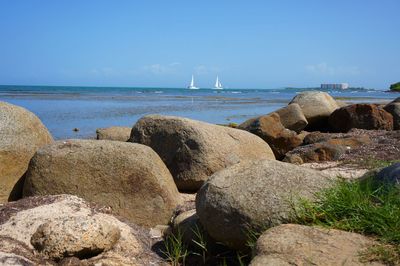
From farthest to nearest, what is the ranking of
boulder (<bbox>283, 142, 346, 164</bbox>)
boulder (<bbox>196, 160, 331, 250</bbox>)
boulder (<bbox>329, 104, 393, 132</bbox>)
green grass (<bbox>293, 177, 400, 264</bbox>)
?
boulder (<bbox>329, 104, 393, 132</bbox>), boulder (<bbox>283, 142, 346, 164</bbox>), boulder (<bbox>196, 160, 331, 250</bbox>), green grass (<bbox>293, 177, 400, 264</bbox>)

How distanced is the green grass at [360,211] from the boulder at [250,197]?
0.69 feet

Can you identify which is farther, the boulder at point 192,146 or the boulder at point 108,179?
the boulder at point 192,146

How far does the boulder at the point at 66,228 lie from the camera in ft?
15.5

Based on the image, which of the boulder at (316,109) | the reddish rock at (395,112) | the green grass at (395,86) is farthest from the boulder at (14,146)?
the green grass at (395,86)

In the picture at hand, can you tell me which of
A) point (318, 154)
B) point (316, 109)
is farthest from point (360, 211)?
point (316, 109)

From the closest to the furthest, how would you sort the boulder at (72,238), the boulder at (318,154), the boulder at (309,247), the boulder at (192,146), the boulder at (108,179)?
the boulder at (309,247), the boulder at (72,238), the boulder at (108,179), the boulder at (192,146), the boulder at (318,154)

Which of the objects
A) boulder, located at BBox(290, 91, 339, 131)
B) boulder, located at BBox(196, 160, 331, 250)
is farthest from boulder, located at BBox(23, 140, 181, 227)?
boulder, located at BBox(290, 91, 339, 131)

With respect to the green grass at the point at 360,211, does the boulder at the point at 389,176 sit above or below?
above

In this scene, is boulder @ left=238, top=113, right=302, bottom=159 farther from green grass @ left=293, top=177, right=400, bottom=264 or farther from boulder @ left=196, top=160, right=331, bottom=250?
green grass @ left=293, top=177, right=400, bottom=264

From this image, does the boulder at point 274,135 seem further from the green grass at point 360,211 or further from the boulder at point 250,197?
the green grass at point 360,211

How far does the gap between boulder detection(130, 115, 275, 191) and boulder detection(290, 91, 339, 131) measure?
8.77 meters

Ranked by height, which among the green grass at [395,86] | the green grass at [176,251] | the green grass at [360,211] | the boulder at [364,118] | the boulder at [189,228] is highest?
the green grass at [360,211]

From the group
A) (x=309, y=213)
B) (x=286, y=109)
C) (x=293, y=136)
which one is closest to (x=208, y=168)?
(x=309, y=213)

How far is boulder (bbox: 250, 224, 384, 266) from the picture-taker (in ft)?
10.8
